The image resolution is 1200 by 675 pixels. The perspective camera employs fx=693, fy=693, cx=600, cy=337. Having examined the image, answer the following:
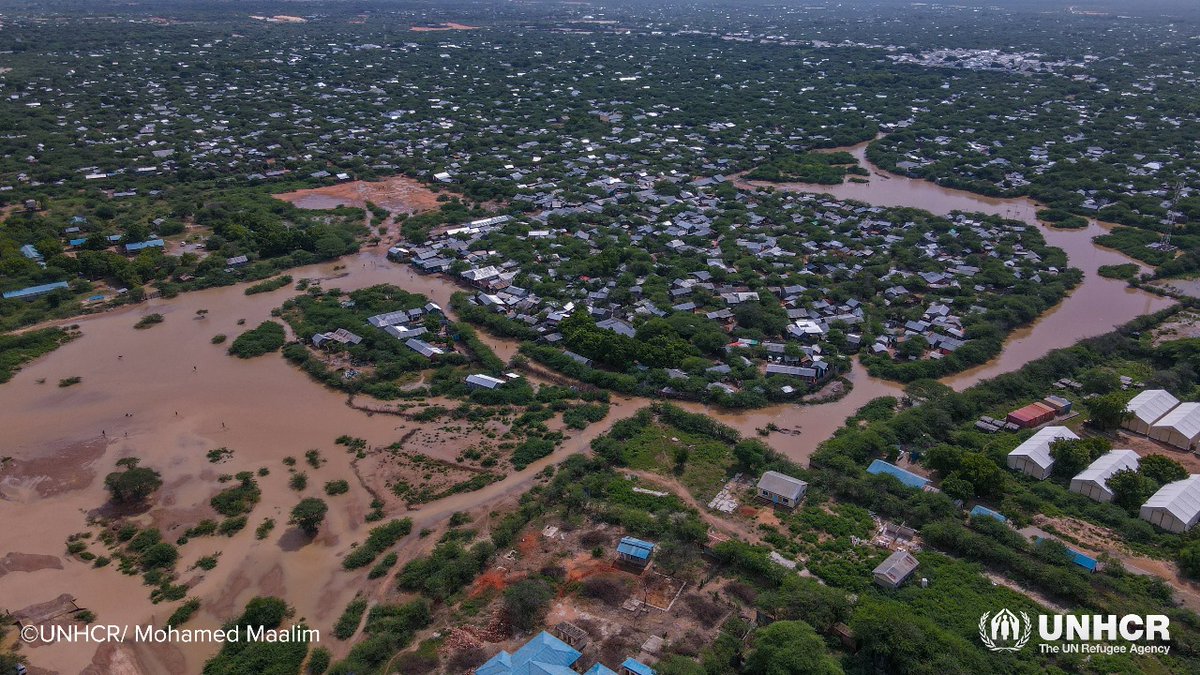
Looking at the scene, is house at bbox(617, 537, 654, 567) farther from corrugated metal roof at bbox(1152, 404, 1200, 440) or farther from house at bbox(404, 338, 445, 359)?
corrugated metal roof at bbox(1152, 404, 1200, 440)

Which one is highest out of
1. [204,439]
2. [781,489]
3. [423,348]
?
[781,489]

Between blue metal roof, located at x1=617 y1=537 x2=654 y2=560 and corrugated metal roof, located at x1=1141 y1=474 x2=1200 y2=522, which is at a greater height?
corrugated metal roof, located at x1=1141 y1=474 x2=1200 y2=522

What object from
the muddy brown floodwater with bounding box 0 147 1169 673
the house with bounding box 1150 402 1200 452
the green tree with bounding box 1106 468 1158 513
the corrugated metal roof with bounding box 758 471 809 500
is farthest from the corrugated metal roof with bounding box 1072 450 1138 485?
the corrugated metal roof with bounding box 758 471 809 500

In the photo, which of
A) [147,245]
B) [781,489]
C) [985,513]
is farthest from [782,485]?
[147,245]

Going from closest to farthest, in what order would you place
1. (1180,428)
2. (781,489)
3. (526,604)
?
(526,604) < (781,489) < (1180,428)

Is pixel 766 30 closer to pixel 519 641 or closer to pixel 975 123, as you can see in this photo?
pixel 975 123

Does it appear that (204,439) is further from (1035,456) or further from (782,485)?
(1035,456)
